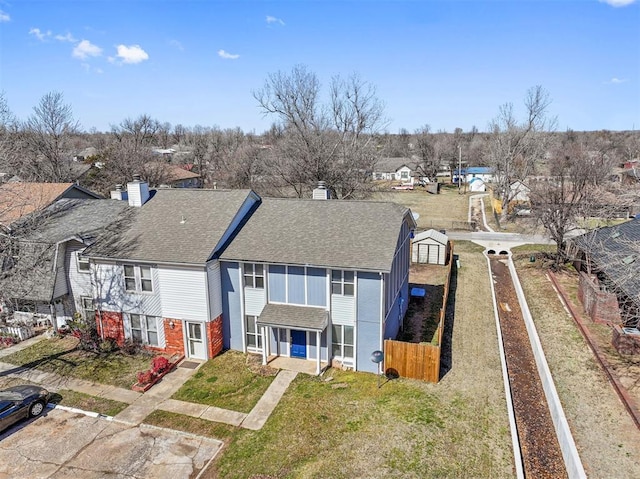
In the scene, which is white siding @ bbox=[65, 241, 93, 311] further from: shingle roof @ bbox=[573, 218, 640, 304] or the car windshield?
shingle roof @ bbox=[573, 218, 640, 304]

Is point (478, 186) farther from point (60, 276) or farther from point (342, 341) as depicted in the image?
point (60, 276)

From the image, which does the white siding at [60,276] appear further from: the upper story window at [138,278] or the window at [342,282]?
the window at [342,282]

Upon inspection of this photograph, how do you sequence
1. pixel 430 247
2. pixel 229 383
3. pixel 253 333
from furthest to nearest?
pixel 430 247
pixel 253 333
pixel 229 383

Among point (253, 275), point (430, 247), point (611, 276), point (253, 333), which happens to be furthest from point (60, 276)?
point (611, 276)

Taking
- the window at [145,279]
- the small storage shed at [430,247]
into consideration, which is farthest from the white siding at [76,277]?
the small storage shed at [430,247]

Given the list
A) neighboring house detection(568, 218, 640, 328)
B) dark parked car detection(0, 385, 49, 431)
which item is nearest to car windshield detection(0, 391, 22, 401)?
dark parked car detection(0, 385, 49, 431)
